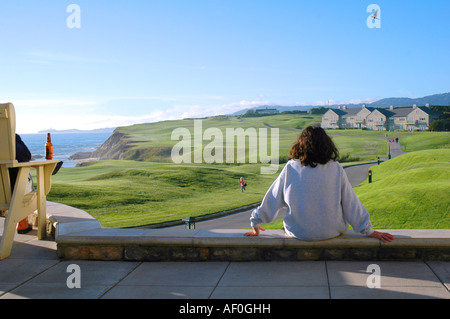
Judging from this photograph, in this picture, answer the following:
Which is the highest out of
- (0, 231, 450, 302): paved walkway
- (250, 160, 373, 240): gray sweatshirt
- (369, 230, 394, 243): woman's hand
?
(250, 160, 373, 240): gray sweatshirt

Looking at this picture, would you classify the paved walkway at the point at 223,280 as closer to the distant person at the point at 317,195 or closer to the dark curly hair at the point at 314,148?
the distant person at the point at 317,195

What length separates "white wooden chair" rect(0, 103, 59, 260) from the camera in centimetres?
499

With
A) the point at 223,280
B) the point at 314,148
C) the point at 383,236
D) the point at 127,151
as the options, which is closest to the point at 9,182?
the point at 223,280

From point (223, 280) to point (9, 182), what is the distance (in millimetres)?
2876

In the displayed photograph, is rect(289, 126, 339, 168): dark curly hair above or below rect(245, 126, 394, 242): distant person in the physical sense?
above

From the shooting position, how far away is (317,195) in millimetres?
4414

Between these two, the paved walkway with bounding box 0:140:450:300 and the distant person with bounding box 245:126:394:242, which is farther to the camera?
the distant person with bounding box 245:126:394:242

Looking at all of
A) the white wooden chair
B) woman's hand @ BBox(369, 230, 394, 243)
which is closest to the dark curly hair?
woman's hand @ BBox(369, 230, 394, 243)

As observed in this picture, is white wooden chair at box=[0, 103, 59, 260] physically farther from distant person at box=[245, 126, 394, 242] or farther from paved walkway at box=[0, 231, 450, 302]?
distant person at box=[245, 126, 394, 242]

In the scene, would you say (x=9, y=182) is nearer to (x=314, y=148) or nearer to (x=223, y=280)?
(x=223, y=280)

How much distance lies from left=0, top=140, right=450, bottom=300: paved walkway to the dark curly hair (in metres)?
1.08

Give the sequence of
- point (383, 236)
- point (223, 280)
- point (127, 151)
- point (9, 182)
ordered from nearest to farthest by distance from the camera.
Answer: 1. point (223, 280)
2. point (383, 236)
3. point (9, 182)
4. point (127, 151)
